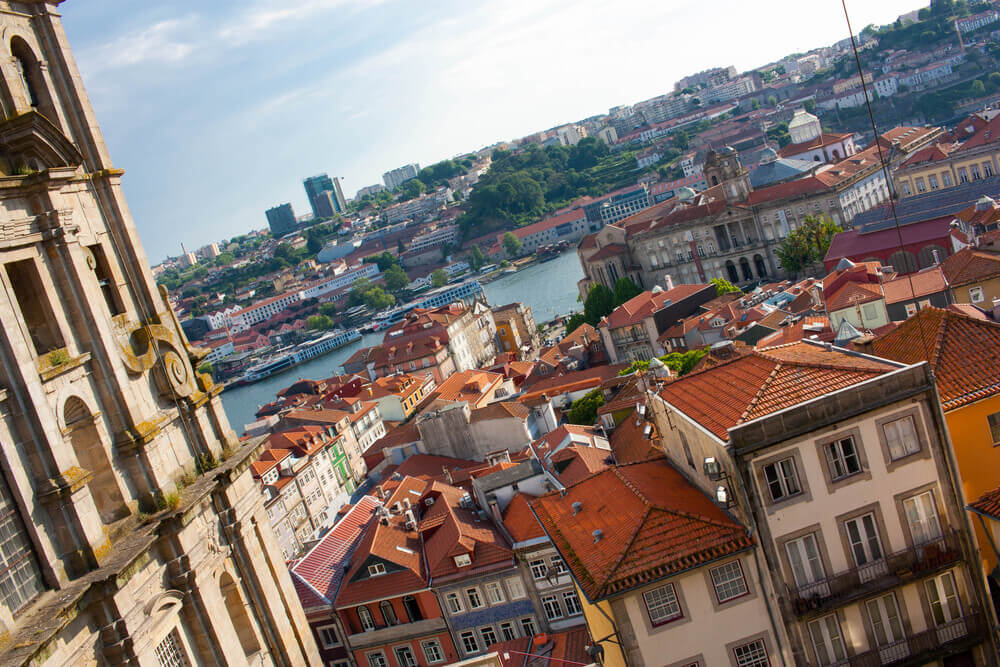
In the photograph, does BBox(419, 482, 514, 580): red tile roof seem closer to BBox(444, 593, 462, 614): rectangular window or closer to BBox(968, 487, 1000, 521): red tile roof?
BBox(444, 593, 462, 614): rectangular window

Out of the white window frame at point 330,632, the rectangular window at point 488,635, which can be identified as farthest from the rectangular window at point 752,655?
the white window frame at point 330,632

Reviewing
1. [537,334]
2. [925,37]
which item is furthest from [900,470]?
[925,37]

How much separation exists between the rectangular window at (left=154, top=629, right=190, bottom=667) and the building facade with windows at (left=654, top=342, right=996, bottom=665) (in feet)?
24.5

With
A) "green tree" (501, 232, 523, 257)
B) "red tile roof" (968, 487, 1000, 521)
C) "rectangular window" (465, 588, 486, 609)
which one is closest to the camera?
"red tile roof" (968, 487, 1000, 521)

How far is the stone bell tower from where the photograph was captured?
8.36m

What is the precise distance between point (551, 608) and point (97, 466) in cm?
1398

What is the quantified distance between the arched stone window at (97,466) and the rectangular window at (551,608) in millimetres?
13473

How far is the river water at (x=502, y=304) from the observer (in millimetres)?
100438

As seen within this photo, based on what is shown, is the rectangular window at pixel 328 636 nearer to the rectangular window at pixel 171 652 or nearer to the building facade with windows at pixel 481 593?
the building facade with windows at pixel 481 593

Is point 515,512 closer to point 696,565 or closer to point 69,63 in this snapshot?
point 696,565

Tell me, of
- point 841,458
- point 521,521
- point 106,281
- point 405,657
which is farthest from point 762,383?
point 405,657

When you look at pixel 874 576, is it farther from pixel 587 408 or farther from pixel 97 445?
pixel 587 408

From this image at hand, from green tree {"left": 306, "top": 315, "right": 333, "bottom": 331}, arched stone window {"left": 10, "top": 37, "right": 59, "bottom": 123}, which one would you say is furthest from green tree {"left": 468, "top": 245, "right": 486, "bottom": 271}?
arched stone window {"left": 10, "top": 37, "right": 59, "bottom": 123}

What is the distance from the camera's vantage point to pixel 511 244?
511ft
